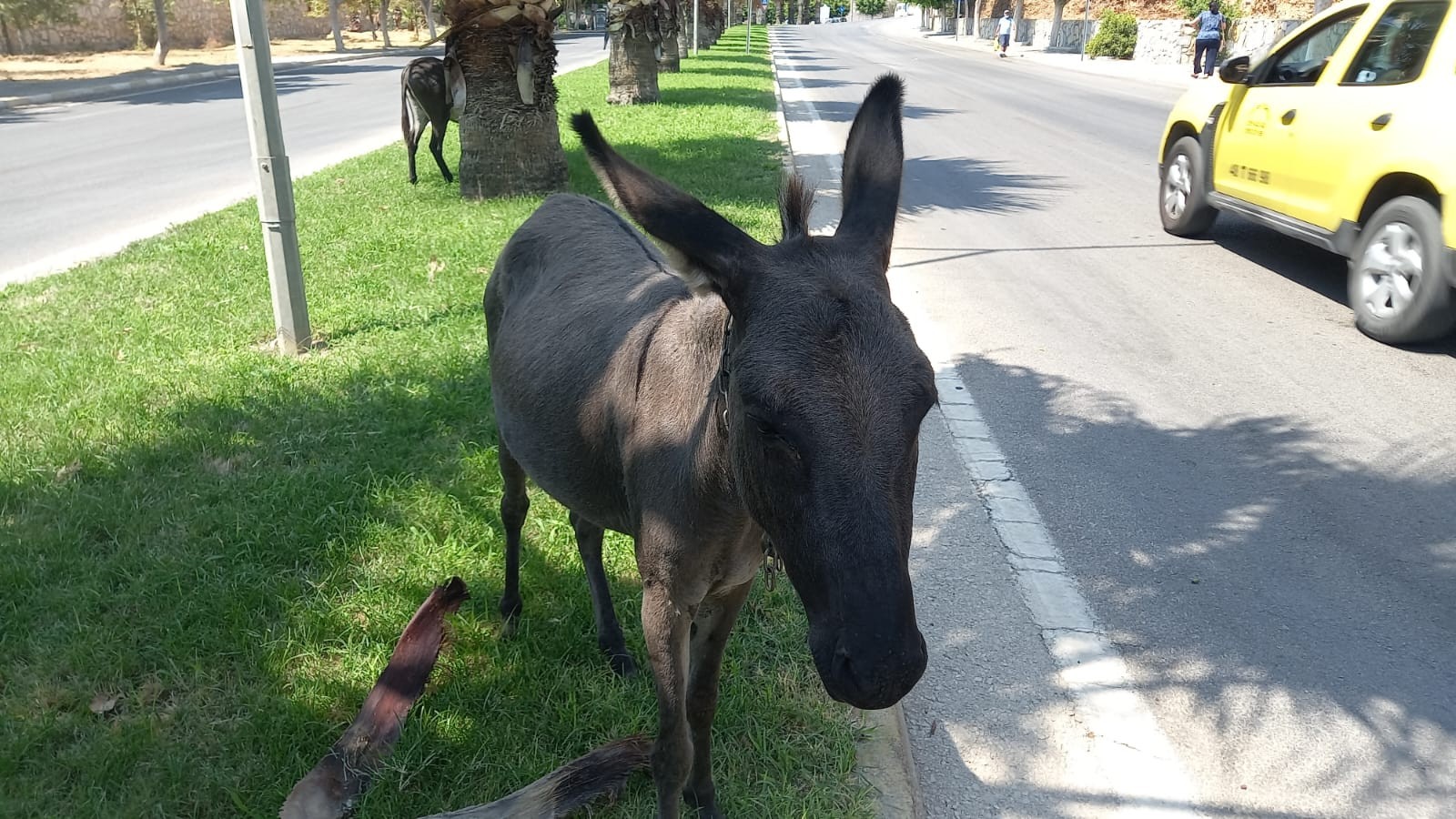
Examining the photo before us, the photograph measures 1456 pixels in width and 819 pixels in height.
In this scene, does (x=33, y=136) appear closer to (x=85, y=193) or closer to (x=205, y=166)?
(x=205, y=166)

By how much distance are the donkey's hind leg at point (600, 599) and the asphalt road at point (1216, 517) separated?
1063 millimetres

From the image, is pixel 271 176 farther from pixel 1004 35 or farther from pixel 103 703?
pixel 1004 35

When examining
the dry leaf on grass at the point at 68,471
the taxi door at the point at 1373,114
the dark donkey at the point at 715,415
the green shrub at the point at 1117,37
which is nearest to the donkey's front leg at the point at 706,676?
the dark donkey at the point at 715,415

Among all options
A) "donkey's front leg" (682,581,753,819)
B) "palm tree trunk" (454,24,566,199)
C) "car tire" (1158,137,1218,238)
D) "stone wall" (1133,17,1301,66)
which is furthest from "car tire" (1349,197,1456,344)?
"stone wall" (1133,17,1301,66)

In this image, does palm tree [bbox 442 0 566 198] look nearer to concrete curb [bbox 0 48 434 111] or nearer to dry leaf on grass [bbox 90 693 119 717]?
dry leaf on grass [bbox 90 693 119 717]

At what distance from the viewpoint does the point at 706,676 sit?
102 inches

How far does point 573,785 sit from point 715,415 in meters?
1.26

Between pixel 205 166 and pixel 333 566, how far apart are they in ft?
38.9

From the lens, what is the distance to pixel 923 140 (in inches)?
A: 603

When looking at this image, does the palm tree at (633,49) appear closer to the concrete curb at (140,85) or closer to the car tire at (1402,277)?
the car tire at (1402,277)

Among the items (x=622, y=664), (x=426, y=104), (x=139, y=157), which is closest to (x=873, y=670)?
(x=622, y=664)

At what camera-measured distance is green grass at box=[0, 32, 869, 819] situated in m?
2.76

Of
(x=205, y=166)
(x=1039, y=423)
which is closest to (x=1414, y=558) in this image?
(x=1039, y=423)

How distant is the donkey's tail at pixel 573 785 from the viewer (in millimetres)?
2490
